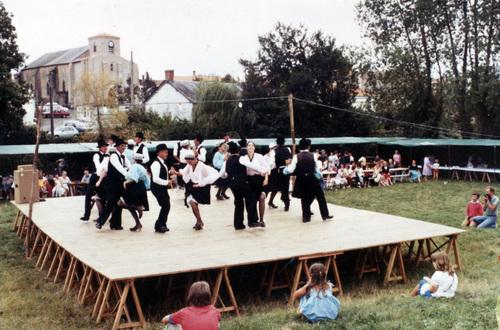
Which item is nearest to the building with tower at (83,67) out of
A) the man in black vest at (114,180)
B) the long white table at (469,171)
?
Answer: the long white table at (469,171)

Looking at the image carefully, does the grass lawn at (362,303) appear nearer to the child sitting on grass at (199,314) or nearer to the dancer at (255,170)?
the child sitting on grass at (199,314)

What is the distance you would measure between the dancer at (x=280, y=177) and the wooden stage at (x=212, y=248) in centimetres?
46

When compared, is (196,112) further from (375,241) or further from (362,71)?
(375,241)

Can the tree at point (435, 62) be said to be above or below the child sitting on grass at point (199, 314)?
above

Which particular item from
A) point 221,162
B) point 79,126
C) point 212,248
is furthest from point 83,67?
point 212,248

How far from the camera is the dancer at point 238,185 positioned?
12.1 meters

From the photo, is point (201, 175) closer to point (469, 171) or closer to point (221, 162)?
Result: point (221, 162)

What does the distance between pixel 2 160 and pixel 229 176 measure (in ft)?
60.7

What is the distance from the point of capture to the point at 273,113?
4269 centimetres

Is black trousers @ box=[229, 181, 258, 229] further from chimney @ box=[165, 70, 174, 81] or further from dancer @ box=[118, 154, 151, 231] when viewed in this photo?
chimney @ box=[165, 70, 174, 81]

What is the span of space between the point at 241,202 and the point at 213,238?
3.74ft

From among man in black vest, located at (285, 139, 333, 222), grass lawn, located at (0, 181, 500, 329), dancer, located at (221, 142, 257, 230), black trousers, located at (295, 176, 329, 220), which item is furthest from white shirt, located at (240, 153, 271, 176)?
grass lawn, located at (0, 181, 500, 329)

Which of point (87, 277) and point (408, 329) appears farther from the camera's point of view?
point (87, 277)

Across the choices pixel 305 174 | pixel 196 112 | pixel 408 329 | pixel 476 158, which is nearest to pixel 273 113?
pixel 196 112
